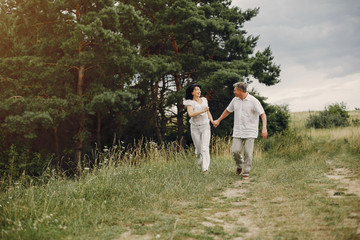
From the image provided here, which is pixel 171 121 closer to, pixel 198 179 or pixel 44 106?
pixel 44 106

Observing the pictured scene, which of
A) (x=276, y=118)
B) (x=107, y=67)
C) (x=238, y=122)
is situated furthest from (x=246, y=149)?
(x=276, y=118)

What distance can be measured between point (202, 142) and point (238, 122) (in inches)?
35.1

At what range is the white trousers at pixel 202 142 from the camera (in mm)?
6617

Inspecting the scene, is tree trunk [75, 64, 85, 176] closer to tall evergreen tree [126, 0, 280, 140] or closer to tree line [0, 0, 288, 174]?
tree line [0, 0, 288, 174]

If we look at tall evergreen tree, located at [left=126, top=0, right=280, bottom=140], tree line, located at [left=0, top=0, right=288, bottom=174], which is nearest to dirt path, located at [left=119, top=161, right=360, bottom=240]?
tree line, located at [left=0, top=0, right=288, bottom=174]

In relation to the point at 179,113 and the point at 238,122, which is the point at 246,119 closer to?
the point at 238,122

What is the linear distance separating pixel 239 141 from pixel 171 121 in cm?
1438

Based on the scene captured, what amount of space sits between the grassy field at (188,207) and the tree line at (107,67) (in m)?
9.03

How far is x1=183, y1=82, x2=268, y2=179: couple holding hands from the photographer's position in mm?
6461

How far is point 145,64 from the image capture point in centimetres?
1586

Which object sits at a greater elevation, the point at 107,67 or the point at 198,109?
the point at 107,67

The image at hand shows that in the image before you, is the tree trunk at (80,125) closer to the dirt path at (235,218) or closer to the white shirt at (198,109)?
the white shirt at (198,109)

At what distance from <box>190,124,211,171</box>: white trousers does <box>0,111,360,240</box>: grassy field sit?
25 centimetres

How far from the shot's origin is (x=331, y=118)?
23.2m
